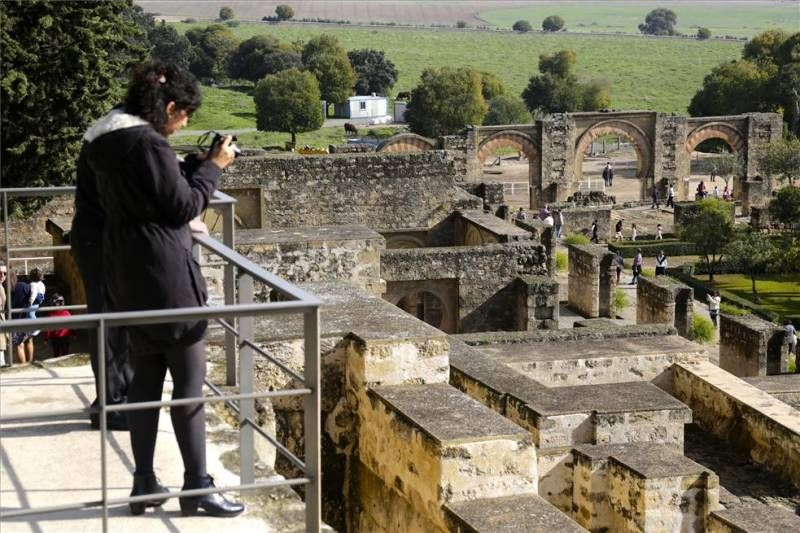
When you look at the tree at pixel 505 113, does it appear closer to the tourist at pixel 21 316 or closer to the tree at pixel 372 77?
the tree at pixel 372 77

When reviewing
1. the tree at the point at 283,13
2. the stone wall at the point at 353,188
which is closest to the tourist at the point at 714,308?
the stone wall at the point at 353,188

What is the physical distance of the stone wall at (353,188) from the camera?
2214cm

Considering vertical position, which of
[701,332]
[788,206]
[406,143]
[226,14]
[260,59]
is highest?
[226,14]

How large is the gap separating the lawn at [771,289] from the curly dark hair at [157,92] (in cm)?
2760

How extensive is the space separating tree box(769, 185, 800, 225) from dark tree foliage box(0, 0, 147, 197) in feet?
75.7

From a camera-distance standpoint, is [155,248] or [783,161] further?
[783,161]

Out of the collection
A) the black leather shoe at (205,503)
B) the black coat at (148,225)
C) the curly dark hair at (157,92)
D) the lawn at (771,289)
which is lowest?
the lawn at (771,289)

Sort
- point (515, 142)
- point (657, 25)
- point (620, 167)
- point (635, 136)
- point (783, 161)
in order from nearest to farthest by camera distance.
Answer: point (783, 161), point (515, 142), point (635, 136), point (620, 167), point (657, 25)

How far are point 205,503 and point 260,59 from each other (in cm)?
8936

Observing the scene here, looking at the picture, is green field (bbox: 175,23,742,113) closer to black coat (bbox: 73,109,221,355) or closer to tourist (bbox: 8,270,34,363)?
tourist (bbox: 8,270,34,363)

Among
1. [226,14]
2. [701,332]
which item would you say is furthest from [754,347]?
[226,14]

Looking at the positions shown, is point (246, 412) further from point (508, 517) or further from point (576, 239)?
point (576, 239)

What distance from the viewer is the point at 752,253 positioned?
3525 cm

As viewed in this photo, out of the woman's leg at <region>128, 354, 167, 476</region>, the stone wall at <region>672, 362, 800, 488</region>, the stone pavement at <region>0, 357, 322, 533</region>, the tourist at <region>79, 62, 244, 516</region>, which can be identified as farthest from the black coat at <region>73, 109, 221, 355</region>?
the stone wall at <region>672, 362, 800, 488</region>
